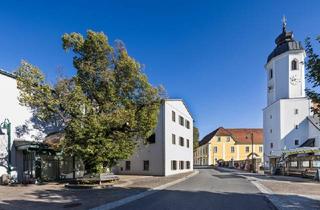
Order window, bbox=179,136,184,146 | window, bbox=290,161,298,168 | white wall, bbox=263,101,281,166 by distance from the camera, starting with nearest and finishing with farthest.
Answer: window, bbox=290,161,298,168 → window, bbox=179,136,184,146 → white wall, bbox=263,101,281,166

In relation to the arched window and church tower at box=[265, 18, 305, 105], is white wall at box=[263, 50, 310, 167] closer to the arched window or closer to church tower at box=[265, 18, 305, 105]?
church tower at box=[265, 18, 305, 105]

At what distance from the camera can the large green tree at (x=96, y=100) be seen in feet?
69.7

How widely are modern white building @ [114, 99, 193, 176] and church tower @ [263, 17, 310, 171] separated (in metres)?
15.7

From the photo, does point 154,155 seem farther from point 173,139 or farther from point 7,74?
point 7,74

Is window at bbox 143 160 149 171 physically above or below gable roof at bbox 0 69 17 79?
below

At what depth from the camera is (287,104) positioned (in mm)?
52312

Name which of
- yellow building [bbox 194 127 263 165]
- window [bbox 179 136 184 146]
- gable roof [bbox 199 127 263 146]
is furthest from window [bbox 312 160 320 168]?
gable roof [bbox 199 127 263 146]

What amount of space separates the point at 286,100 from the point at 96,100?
37.7 metres

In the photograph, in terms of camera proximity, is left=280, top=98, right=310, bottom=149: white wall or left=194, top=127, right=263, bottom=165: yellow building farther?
left=194, top=127, right=263, bottom=165: yellow building

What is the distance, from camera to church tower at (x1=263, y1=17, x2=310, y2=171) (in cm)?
5184

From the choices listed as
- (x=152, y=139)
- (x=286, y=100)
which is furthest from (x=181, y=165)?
(x=286, y=100)

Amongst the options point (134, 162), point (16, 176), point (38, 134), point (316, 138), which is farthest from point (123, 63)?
point (316, 138)

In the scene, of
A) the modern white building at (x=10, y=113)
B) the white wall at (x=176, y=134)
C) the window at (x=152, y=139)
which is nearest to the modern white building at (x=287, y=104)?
the white wall at (x=176, y=134)

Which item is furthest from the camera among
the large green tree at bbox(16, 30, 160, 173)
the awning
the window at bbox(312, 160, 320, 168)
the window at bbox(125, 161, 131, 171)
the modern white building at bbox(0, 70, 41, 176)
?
the window at bbox(125, 161, 131, 171)
